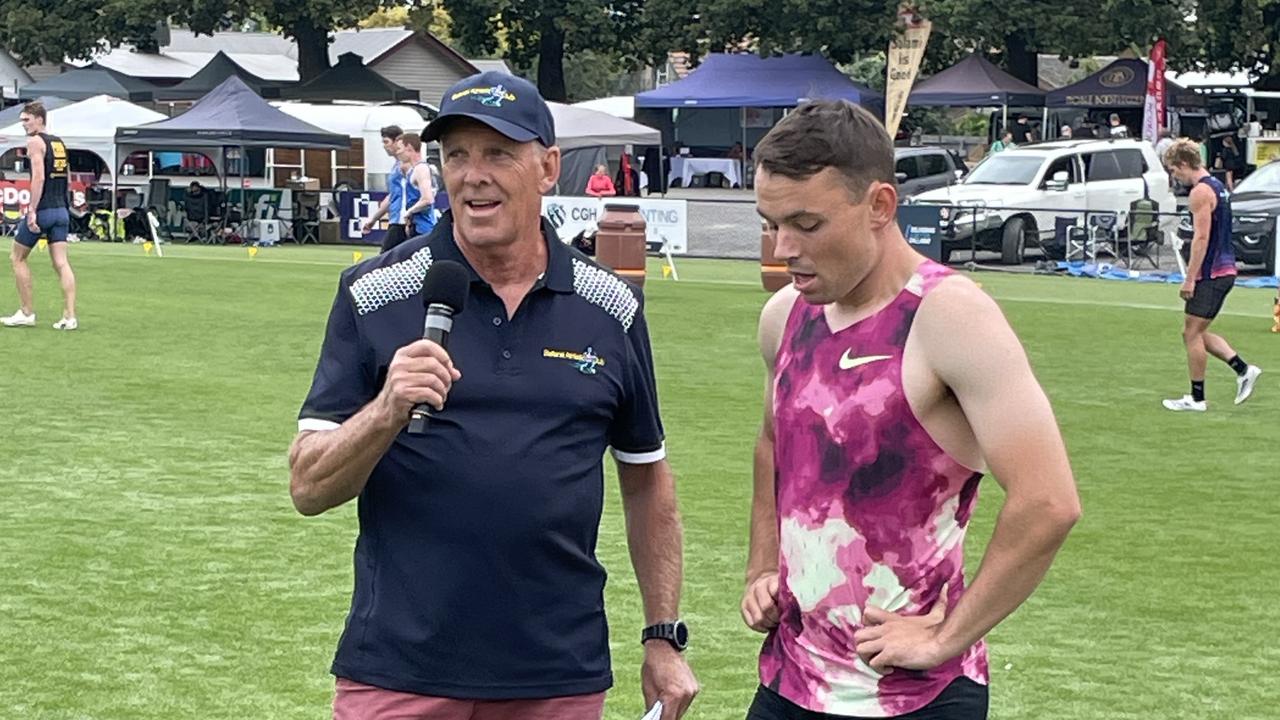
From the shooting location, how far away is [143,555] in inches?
374

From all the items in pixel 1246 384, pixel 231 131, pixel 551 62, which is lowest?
pixel 1246 384

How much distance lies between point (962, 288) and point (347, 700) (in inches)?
56.1

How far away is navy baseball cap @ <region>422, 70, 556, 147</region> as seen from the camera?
404cm

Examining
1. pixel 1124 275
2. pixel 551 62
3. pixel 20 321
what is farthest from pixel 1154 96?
pixel 20 321

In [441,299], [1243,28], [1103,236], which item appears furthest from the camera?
[1243,28]

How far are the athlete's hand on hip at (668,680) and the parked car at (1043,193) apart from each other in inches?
1058

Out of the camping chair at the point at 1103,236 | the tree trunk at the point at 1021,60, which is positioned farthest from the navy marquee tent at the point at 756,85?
the camping chair at the point at 1103,236

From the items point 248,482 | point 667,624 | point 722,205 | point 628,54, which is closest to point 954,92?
point 628,54

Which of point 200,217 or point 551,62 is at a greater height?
point 551,62

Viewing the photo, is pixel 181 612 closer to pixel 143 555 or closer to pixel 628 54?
pixel 143 555

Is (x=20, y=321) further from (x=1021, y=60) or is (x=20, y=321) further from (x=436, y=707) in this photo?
(x=1021, y=60)

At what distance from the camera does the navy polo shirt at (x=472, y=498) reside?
3939 mm

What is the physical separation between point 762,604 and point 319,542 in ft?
20.4

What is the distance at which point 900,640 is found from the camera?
12.0ft
